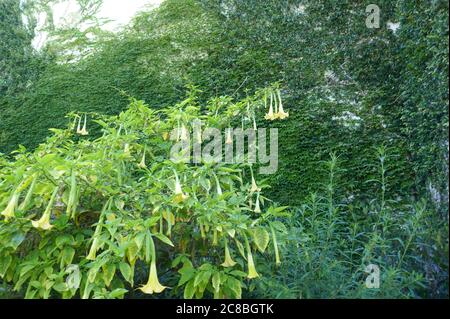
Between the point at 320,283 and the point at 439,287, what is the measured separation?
2.20 feet

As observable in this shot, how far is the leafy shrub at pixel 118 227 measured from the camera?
273cm

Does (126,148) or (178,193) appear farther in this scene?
(126,148)

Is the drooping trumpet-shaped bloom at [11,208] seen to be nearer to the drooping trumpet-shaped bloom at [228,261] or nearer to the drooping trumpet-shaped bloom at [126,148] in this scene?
the drooping trumpet-shaped bloom at [126,148]

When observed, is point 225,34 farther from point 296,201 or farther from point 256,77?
point 296,201

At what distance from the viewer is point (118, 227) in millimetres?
2877

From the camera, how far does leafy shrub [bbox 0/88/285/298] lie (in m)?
2.73

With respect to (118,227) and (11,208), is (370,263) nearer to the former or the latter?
(118,227)

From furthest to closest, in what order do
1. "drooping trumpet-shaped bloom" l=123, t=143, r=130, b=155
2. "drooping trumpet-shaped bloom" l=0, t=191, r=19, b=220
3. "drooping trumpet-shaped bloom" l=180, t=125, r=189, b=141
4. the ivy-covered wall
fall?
the ivy-covered wall → "drooping trumpet-shaped bloom" l=180, t=125, r=189, b=141 → "drooping trumpet-shaped bloom" l=123, t=143, r=130, b=155 → "drooping trumpet-shaped bloom" l=0, t=191, r=19, b=220

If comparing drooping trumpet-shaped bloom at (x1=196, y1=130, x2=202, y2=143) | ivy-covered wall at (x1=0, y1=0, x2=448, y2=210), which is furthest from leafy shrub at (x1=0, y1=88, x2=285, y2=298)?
ivy-covered wall at (x1=0, y1=0, x2=448, y2=210)

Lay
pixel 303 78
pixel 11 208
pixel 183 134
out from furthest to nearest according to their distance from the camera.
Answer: pixel 303 78 < pixel 183 134 < pixel 11 208

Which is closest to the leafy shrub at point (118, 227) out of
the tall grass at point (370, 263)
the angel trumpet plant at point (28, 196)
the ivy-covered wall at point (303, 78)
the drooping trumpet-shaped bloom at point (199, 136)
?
the angel trumpet plant at point (28, 196)

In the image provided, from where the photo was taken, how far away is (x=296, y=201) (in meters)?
4.96

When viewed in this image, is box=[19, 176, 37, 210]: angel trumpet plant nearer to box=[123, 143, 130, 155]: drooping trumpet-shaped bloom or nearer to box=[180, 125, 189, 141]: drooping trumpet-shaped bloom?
box=[123, 143, 130, 155]: drooping trumpet-shaped bloom

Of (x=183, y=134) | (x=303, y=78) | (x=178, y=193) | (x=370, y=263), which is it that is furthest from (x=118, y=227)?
(x=303, y=78)
